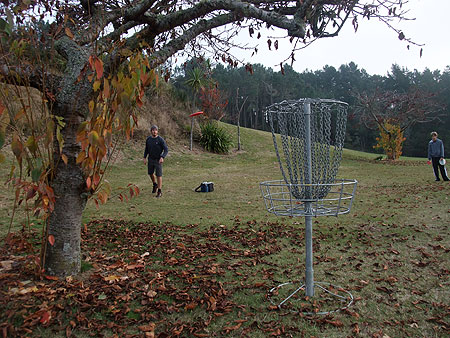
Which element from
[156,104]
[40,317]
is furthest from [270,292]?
[156,104]

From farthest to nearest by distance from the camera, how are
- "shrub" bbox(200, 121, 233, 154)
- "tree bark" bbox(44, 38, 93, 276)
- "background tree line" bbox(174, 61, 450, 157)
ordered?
"background tree line" bbox(174, 61, 450, 157) → "shrub" bbox(200, 121, 233, 154) → "tree bark" bbox(44, 38, 93, 276)

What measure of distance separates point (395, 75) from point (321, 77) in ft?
61.6

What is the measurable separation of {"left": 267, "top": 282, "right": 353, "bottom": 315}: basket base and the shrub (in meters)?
20.0

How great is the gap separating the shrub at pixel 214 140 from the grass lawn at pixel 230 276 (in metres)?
15.8

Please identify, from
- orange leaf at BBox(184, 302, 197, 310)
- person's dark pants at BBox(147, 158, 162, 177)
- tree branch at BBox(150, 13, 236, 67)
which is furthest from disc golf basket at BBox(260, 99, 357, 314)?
person's dark pants at BBox(147, 158, 162, 177)

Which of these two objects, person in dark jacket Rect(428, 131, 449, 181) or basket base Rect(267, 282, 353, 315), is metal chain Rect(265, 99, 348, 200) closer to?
basket base Rect(267, 282, 353, 315)

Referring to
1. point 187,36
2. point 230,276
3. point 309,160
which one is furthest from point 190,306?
point 187,36

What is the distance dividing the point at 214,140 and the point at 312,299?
67.1ft

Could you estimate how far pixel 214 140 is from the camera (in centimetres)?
2355

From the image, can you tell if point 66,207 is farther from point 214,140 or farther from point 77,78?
point 214,140

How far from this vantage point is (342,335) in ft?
A: 9.18

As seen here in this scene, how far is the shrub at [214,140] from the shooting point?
23.5 metres

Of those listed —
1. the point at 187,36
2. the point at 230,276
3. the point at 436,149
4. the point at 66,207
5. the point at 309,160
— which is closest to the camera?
the point at 309,160

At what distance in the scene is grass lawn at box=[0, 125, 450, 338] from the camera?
9.51 ft
